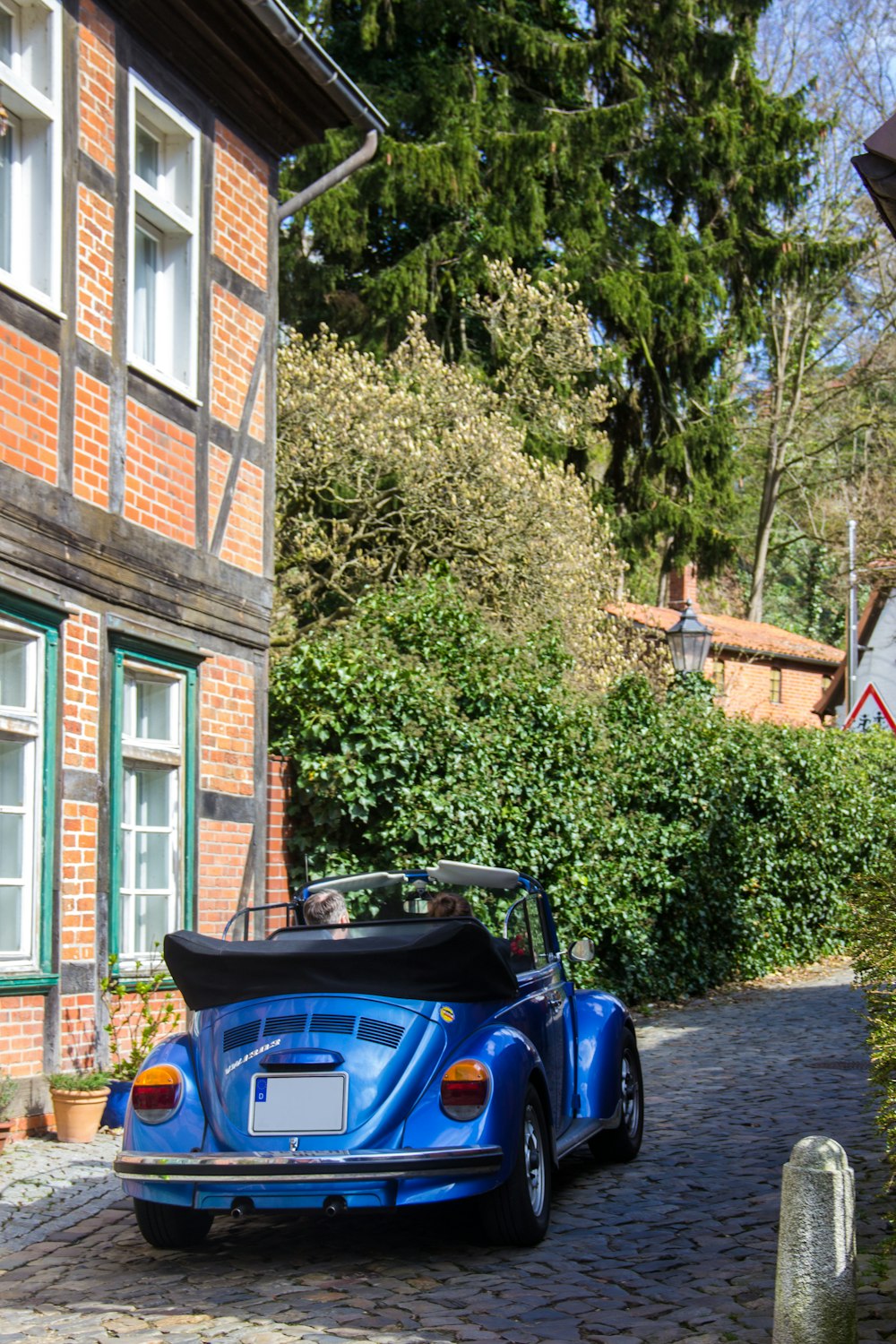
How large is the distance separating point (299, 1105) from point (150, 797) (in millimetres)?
5751

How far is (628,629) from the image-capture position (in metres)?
24.1

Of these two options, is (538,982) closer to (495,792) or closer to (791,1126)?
(791,1126)

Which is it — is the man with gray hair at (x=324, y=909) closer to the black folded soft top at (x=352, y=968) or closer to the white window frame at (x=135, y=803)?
the black folded soft top at (x=352, y=968)

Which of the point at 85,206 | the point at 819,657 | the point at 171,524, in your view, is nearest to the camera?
the point at 85,206

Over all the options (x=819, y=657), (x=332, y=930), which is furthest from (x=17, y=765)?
→ (x=819, y=657)

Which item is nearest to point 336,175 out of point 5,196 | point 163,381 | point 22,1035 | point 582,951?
point 163,381

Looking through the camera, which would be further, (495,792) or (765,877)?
(765,877)

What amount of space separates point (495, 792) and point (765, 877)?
545cm

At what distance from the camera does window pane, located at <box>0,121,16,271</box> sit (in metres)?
9.73

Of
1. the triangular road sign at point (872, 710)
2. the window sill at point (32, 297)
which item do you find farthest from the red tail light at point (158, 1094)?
the triangular road sign at point (872, 710)

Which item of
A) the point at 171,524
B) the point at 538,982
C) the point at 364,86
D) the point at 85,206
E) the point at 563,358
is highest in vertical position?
the point at 364,86

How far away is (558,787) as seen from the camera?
1394 centimetres

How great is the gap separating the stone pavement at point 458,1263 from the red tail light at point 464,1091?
586 millimetres

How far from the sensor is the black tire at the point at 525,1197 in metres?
6.01
